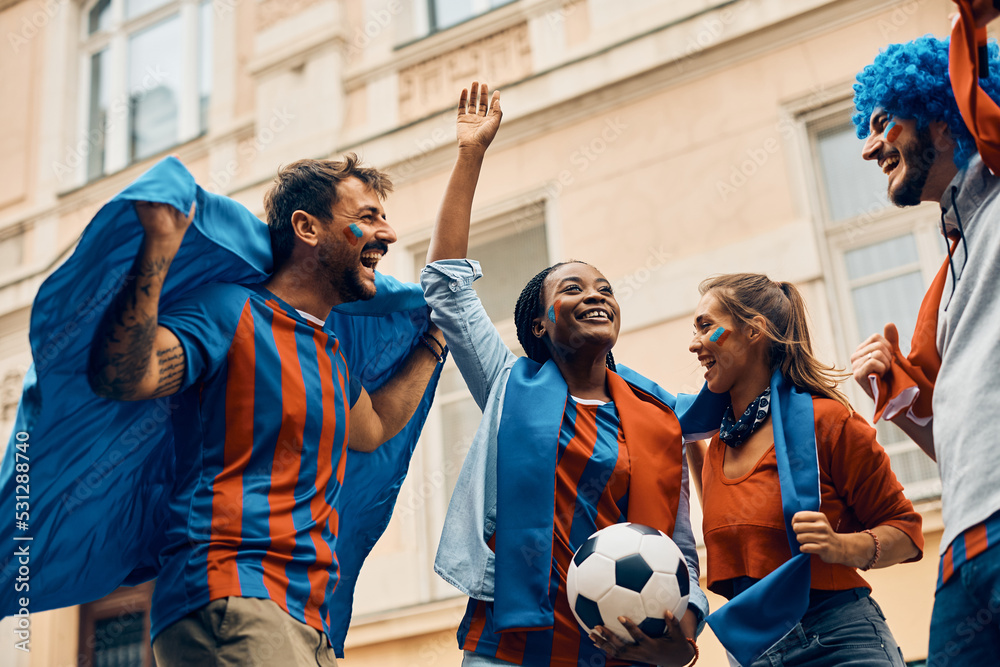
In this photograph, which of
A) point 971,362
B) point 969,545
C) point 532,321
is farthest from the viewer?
point 532,321

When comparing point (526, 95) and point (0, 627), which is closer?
point (526, 95)

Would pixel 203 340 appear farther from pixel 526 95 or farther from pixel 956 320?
pixel 526 95

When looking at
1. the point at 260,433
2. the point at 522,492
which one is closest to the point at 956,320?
the point at 522,492

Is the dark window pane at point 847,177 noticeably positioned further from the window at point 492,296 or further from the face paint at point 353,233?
the face paint at point 353,233

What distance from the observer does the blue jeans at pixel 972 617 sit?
2.32 meters

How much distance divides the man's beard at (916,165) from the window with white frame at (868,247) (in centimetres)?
371

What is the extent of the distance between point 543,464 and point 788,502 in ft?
2.49

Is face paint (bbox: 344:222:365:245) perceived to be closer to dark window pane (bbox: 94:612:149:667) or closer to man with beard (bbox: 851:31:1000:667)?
man with beard (bbox: 851:31:1000:667)

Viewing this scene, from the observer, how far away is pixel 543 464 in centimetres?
341

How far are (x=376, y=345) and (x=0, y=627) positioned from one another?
7015mm

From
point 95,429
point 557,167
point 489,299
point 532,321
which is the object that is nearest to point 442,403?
point 489,299

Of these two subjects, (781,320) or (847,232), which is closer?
(781,320)

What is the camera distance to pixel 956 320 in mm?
2623

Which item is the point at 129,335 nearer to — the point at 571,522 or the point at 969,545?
the point at 571,522
